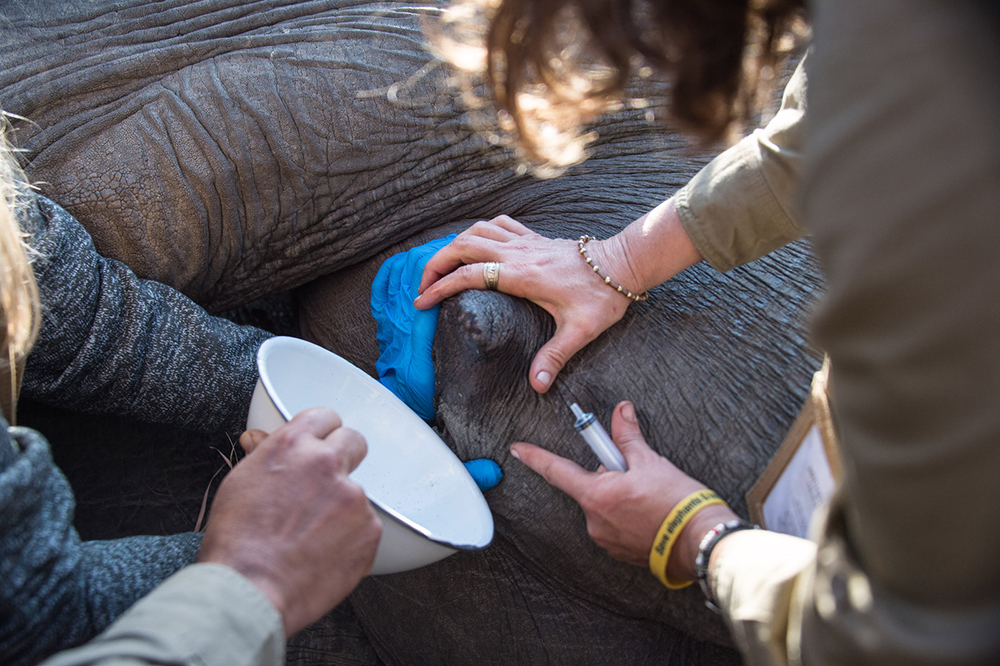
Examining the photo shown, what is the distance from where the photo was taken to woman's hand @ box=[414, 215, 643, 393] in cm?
112

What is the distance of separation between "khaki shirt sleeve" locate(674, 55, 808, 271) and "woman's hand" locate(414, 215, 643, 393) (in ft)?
0.46

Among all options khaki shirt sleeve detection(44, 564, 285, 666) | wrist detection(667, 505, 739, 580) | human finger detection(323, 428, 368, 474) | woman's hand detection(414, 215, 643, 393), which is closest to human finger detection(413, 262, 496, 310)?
woman's hand detection(414, 215, 643, 393)

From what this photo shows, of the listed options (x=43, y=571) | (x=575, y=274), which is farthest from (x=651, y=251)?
(x=43, y=571)

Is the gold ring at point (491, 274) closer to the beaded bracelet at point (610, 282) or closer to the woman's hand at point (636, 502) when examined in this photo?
the beaded bracelet at point (610, 282)

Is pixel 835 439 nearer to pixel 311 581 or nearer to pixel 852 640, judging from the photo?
pixel 852 640

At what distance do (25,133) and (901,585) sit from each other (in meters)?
1.67

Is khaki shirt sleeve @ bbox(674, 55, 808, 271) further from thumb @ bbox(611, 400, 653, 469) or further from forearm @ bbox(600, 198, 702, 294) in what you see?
thumb @ bbox(611, 400, 653, 469)

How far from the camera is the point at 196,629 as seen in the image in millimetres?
646

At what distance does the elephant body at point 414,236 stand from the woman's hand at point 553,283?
38 mm

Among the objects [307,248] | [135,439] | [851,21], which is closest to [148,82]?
[307,248]

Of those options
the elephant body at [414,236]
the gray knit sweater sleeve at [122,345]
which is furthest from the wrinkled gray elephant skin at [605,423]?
the gray knit sweater sleeve at [122,345]

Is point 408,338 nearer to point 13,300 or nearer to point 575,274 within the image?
point 575,274

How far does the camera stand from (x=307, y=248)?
1.62m

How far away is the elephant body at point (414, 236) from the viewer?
3.59 ft
